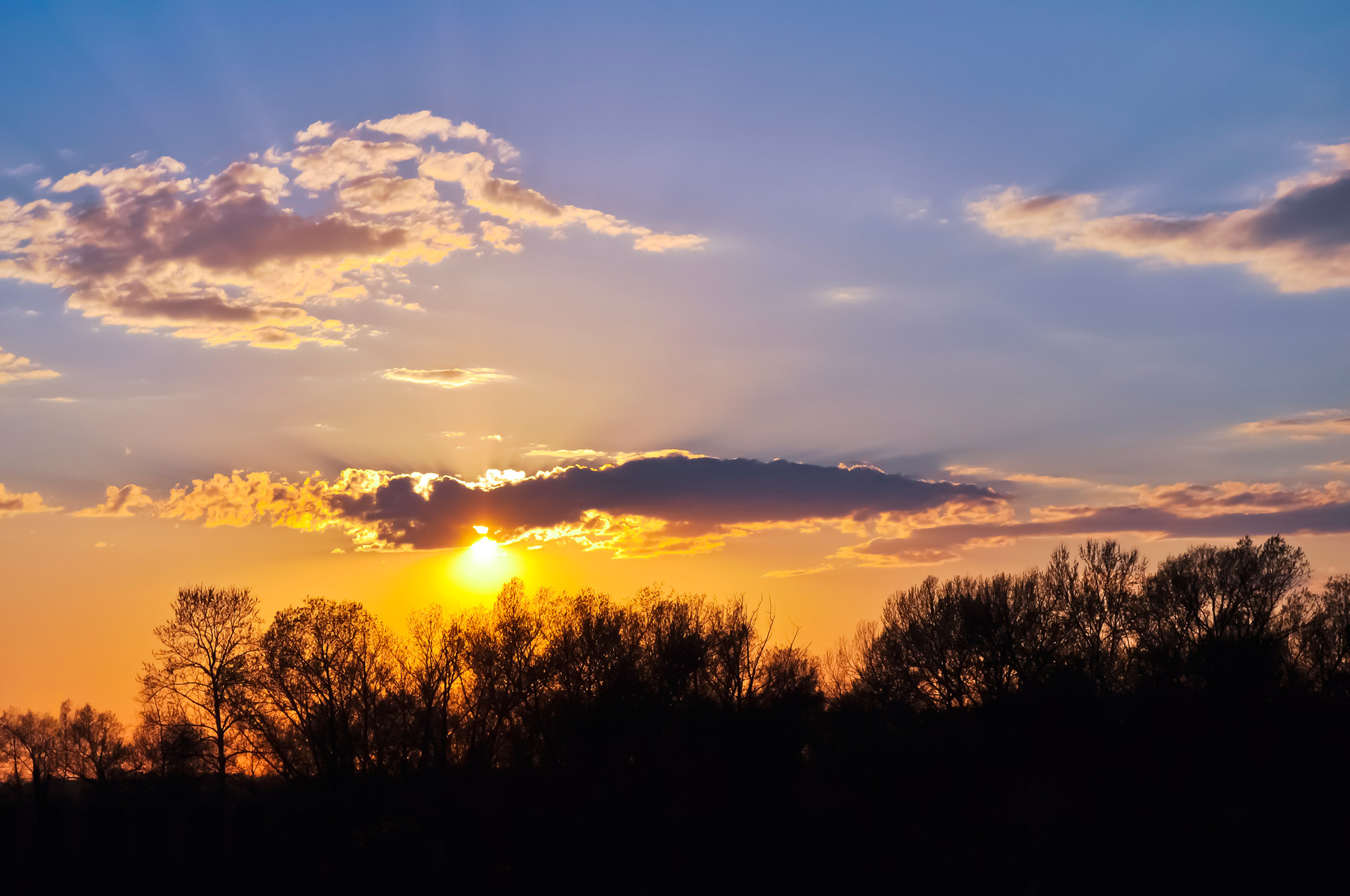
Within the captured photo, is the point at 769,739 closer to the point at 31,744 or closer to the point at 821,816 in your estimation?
the point at 821,816

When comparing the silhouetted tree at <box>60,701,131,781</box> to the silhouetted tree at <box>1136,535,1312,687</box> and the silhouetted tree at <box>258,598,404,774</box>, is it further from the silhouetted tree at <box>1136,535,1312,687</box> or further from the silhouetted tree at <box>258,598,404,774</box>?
the silhouetted tree at <box>1136,535,1312,687</box>

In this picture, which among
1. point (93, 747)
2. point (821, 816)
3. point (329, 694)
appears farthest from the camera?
point (93, 747)

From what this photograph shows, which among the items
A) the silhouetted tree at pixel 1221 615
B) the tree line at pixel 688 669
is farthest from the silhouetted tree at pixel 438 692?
the silhouetted tree at pixel 1221 615

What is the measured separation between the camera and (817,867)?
140 feet

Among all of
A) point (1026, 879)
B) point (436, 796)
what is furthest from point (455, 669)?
point (1026, 879)

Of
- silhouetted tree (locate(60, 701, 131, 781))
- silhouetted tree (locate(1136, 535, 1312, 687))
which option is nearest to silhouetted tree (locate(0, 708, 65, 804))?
silhouetted tree (locate(60, 701, 131, 781))

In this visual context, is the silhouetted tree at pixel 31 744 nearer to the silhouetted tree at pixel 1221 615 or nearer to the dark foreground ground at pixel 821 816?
the dark foreground ground at pixel 821 816

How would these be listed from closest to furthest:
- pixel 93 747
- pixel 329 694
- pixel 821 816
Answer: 1. pixel 821 816
2. pixel 329 694
3. pixel 93 747

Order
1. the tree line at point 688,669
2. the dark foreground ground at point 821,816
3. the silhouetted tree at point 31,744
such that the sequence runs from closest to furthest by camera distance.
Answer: the dark foreground ground at point 821,816
the tree line at point 688,669
the silhouetted tree at point 31,744

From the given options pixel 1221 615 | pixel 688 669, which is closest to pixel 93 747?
pixel 688 669

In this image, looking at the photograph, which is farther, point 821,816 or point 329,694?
point 329,694

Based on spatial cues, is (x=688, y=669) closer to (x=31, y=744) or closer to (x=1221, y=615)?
(x=1221, y=615)

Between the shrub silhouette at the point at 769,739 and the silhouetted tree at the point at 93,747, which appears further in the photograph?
→ the silhouetted tree at the point at 93,747

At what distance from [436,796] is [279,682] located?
20535 millimetres
